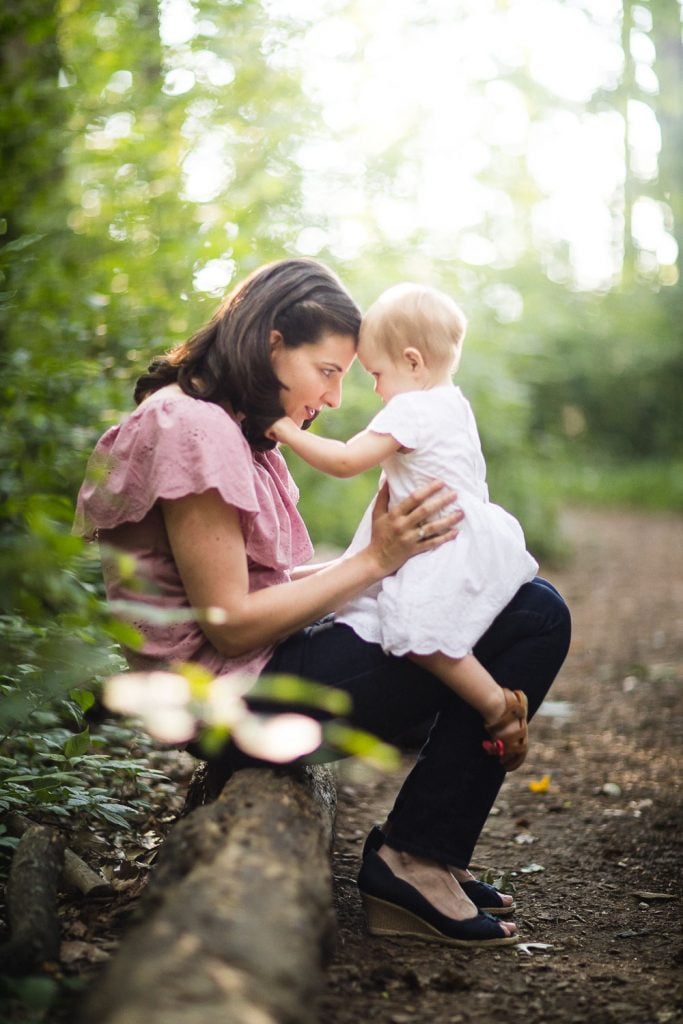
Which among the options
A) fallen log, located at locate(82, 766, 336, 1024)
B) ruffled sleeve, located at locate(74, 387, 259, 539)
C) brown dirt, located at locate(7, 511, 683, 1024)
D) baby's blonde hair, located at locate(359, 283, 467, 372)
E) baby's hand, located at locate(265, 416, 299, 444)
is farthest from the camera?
baby's blonde hair, located at locate(359, 283, 467, 372)

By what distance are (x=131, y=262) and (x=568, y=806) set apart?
252 centimetres

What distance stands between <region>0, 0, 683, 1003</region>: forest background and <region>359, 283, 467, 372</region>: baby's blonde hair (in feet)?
2.76

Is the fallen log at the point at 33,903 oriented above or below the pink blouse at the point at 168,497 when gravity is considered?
below

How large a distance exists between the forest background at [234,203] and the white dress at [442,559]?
0.63 m

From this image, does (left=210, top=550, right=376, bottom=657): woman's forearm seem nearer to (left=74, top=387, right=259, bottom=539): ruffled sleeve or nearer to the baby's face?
(left=74, top=387, right=259, bottom=539): ruffled sleeve

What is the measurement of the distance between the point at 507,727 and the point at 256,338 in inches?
41.8

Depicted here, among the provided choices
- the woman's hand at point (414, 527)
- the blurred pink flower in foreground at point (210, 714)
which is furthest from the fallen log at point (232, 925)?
the woman's hand at point (414, 527)

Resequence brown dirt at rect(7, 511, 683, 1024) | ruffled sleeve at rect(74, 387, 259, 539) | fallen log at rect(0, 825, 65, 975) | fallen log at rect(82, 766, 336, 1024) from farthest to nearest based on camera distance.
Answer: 1. ruffled sleeve at rect(74, 387, 259, 539)
2. brown dirt at rect(7, 511, 683, 1024)
3. fallen log at rect(0, 825, 65, 975)
4. fallen log at rect(82, 766, 336, 1024)

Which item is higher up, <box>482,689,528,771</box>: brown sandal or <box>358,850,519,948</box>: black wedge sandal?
<box>482,689,528,771</box>: brown sandal

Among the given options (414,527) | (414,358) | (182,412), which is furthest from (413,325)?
(182,412)

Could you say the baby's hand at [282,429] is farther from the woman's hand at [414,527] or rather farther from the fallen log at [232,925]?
the fallen log at [232,925]

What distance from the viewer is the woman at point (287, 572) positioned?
2.06 meters

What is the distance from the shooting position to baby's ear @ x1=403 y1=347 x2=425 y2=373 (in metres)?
2.42

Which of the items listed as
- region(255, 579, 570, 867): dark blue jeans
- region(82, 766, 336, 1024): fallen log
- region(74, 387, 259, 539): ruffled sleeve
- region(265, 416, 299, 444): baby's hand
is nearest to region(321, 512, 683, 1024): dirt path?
region(255, 579, 570, 867): dark blue jeans
